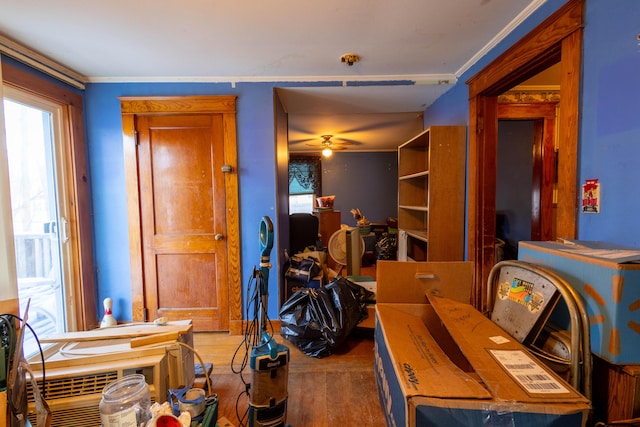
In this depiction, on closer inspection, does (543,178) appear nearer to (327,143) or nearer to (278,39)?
(278,39)

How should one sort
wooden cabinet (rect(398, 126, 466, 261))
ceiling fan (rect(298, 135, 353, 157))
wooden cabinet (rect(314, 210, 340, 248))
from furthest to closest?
ceiling fan (rect(298, 135, 353, 157))
wooden cabinet (rect(314, 210, 340, 248))
wooden cabinet (rect(398, 126, 466, 261))

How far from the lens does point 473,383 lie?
84 cm

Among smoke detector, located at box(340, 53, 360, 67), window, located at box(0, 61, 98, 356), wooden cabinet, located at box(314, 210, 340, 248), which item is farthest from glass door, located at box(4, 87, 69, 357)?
wooden cabinet, located at box(314, 210, 340, 248)

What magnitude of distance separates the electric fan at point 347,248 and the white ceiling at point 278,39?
1421mm

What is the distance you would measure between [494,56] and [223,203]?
2.37 metres

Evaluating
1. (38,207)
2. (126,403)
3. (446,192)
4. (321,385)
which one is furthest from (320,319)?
(38,207)

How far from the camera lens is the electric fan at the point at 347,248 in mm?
3082

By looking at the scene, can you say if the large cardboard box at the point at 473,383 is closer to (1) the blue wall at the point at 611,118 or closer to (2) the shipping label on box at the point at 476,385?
(2) the shipping label on box at the point at 476,385

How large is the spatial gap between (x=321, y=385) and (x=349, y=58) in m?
2.31

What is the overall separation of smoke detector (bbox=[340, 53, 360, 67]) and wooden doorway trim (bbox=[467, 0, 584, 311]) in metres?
0.91

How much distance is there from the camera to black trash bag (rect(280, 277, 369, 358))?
2051 mm

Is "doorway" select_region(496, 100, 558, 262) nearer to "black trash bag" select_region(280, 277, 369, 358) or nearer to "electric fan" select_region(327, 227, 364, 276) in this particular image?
"electric fan" select_region(327, 227, 364, 276)

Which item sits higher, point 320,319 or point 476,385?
point 476,385

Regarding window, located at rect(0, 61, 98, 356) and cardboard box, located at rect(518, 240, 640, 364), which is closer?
cardboard box, located at rect(518, 240, 640, 364)
